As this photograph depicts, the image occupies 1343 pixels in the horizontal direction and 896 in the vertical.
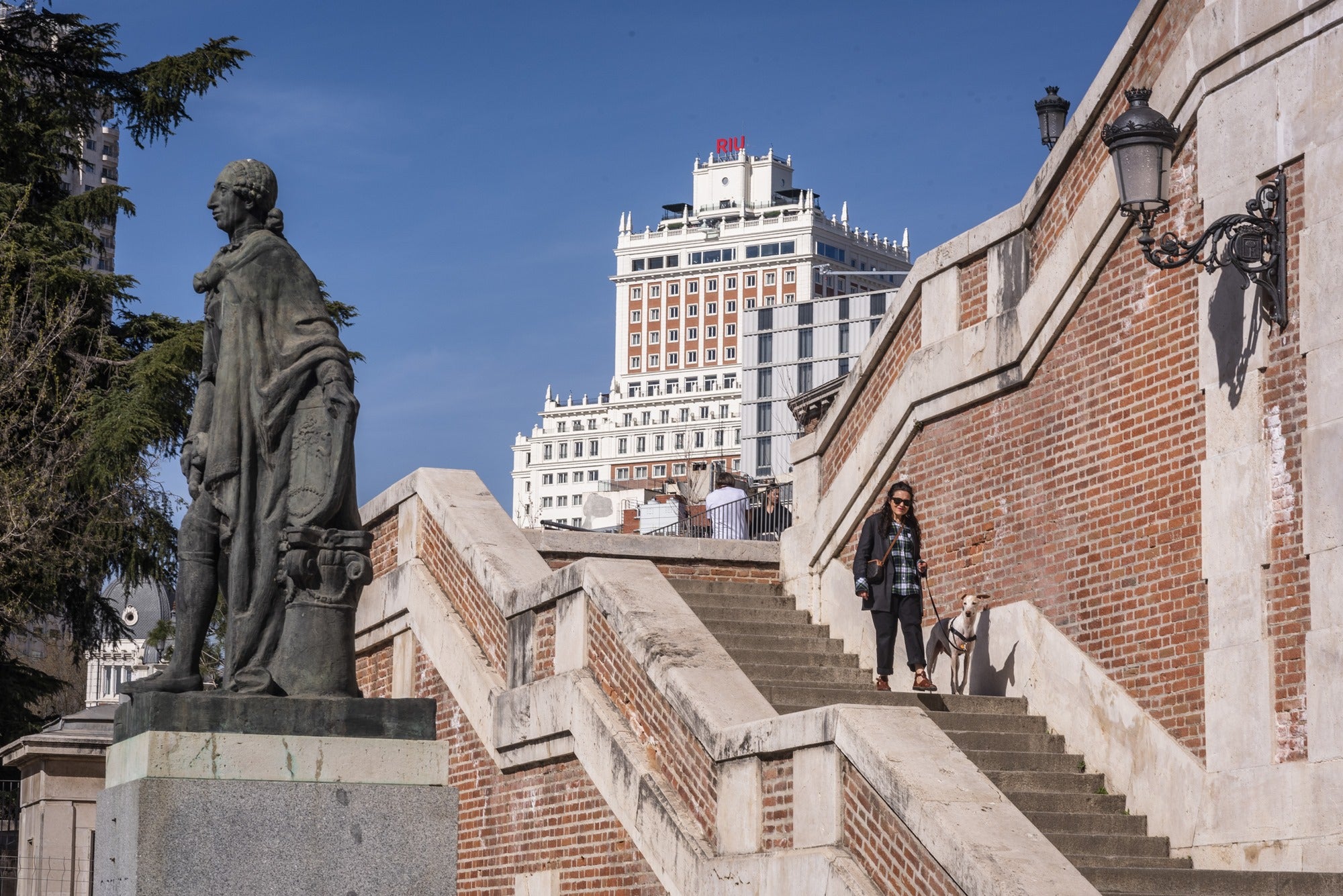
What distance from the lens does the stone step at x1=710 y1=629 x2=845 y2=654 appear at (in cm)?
1295

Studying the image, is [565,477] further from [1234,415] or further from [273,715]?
[273,715]

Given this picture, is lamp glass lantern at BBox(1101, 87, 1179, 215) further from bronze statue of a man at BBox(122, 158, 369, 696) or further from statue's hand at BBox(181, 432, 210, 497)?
statue's hand at BBox(181, 432, 210, 497)

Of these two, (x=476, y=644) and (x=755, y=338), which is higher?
(x=755, y=338)

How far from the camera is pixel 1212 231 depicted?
32.9 ft

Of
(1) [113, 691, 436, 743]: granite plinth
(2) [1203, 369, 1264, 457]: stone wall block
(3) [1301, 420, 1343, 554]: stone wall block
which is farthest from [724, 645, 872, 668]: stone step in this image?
(1) [113, 691, 436, 743]: granite plinth

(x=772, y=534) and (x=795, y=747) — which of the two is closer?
(x=795, y=747)

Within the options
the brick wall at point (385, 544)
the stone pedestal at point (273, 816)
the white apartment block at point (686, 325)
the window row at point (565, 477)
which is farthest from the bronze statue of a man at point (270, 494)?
the window row at point (565, 477)

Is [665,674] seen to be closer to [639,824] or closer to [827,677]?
[639,824]

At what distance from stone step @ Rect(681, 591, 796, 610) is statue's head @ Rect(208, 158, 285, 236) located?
20.6 feet

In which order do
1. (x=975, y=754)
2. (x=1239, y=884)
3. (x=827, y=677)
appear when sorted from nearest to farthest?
(x=1239, y=884) → (x=975, y=754) → (x=827, y=677)

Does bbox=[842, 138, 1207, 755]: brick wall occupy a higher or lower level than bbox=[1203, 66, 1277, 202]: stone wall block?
lower

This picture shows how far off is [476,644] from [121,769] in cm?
592

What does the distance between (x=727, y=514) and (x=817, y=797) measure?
993cm

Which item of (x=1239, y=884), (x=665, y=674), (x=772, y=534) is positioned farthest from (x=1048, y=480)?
(x=772, y=534)
